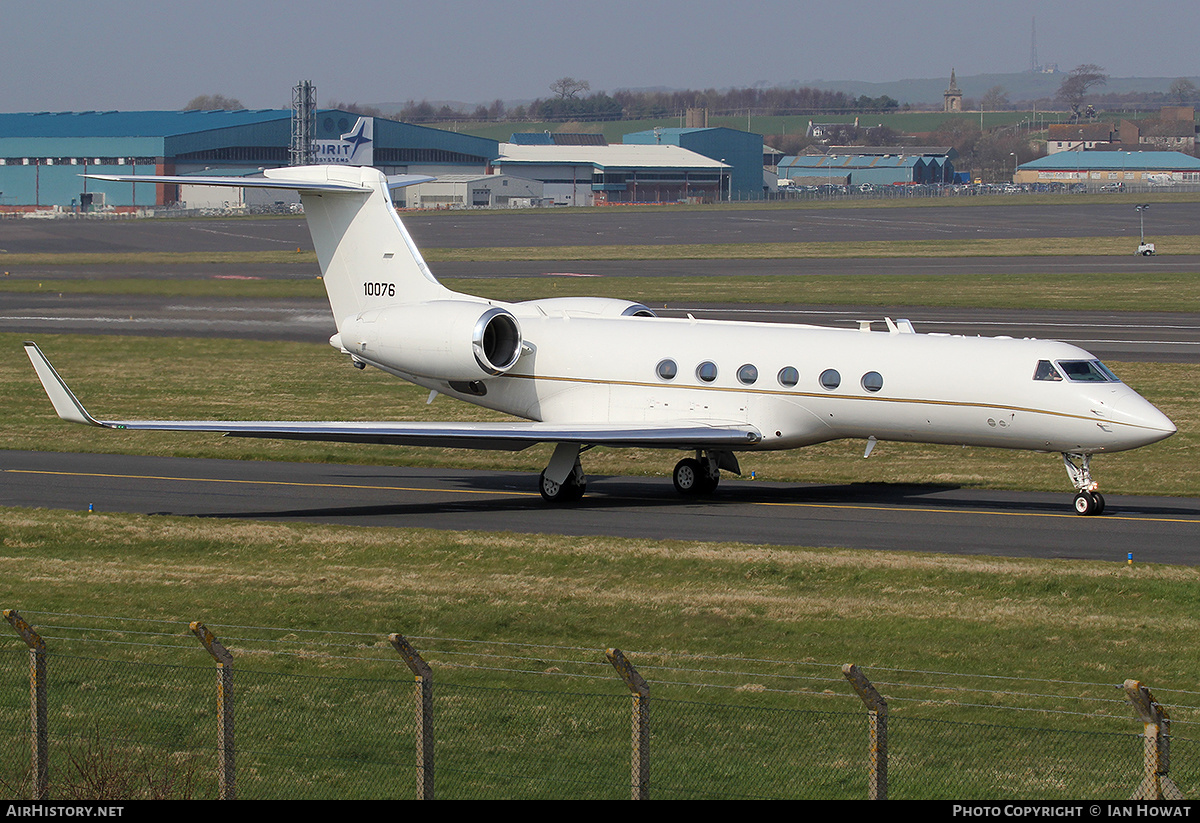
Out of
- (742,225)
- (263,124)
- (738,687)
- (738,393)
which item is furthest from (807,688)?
(263,124)

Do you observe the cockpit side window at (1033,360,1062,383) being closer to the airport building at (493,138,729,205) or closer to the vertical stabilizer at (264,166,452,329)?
the vertical stabilizer at (264,166,452,329)

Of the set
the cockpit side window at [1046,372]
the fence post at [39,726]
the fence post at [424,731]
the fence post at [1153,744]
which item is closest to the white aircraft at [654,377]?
the cockpit side window at [1046,372]

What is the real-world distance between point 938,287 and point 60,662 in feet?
180

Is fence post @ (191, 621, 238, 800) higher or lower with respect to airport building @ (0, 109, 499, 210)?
lower

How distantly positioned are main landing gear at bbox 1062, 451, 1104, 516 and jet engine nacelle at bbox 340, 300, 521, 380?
399 inches

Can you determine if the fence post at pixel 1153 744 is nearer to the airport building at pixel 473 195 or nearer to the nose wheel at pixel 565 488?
the nose wheel at pixel 565 488

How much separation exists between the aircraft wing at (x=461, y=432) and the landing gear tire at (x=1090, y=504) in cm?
547

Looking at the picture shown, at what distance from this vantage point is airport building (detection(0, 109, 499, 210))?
15525cm

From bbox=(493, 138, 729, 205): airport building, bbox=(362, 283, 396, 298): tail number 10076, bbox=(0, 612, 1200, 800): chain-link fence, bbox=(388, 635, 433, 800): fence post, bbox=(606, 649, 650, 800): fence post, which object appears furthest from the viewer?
bbox=(493, 138, 729, 205): airport building

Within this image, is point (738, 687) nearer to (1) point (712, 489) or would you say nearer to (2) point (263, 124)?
(1) point (712, 489)

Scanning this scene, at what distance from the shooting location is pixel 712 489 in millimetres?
26312

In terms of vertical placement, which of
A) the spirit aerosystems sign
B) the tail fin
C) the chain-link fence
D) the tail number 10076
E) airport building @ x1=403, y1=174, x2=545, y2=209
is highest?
the spirit aerosystems sign

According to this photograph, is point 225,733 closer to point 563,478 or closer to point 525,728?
point 525,728

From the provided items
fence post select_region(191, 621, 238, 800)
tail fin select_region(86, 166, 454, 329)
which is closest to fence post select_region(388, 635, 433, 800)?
fence post select_region(191, 621, 238, 800)
